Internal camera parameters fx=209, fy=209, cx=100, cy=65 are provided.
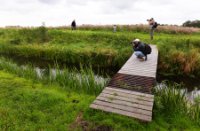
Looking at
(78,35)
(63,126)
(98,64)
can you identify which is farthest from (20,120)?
(78,35)

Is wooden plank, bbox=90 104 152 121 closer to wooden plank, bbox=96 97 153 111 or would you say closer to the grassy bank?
the grassy bank

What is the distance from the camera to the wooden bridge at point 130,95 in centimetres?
641

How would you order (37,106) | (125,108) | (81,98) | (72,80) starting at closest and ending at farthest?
(125,108)
(37,106)
(81,98)
(72,80)

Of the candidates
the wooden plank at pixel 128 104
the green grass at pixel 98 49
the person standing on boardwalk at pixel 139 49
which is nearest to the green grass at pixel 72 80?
the wooden plank at pixel 128 104

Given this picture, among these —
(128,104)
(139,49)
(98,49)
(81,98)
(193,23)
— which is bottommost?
(81,98)

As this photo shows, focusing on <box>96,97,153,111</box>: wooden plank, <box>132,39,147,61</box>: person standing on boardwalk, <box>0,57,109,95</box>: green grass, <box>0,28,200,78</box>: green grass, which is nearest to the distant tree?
<box>0,28,200,78</box>: green grass

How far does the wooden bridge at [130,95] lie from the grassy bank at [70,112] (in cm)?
24

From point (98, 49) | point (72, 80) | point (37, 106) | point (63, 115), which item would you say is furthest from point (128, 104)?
point (98, 49)

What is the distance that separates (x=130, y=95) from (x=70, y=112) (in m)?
2.13

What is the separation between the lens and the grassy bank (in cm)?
620

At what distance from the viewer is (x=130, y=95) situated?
286 inches

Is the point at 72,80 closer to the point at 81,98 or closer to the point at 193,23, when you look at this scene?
the point at 81,98

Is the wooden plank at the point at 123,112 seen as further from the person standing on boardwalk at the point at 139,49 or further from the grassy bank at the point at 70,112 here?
the person standing on boardwalk at the point at 139,49

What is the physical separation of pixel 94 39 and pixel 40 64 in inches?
249
